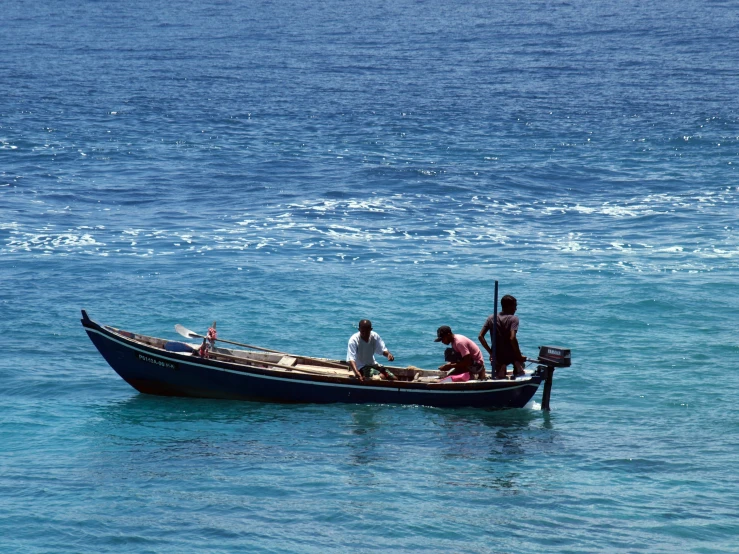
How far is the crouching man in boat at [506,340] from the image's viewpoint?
19.0 metres

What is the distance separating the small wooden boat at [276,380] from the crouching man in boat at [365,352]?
292 millimetres

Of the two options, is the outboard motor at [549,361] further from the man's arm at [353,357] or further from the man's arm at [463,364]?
the man's arm at [353,357]

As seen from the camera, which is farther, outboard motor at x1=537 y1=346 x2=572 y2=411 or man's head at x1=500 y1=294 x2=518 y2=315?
man's head at x1=500 y1=294 x2=518 y2=315

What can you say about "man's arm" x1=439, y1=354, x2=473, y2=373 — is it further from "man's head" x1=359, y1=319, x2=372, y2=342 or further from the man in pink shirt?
"man's head" x1=359, y1=319, x2=372, y2=342

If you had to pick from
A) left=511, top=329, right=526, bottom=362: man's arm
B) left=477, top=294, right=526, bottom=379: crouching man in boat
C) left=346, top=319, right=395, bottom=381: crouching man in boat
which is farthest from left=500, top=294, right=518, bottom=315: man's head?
left=346, top=319, right=395, bottom=381: crouching man in boat

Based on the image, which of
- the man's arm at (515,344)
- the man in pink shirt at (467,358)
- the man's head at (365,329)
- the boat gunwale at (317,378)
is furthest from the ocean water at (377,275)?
the man's head at (365,329)

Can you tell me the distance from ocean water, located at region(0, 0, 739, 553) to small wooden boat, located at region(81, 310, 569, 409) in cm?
34

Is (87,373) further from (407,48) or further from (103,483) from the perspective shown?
(407,48)

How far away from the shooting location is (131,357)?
66.9 feet

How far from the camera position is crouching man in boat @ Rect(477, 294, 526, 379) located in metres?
19.0

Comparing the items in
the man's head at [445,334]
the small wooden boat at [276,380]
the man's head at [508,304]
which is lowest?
the small wooden boat at [276,380]

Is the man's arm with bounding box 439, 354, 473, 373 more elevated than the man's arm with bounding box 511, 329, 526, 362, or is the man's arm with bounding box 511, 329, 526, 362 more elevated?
the man's arm with bounding box 511, 329, 526, 362

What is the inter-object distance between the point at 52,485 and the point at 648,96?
4514 cm

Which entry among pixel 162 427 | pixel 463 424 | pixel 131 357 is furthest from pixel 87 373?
pixel 463 424
